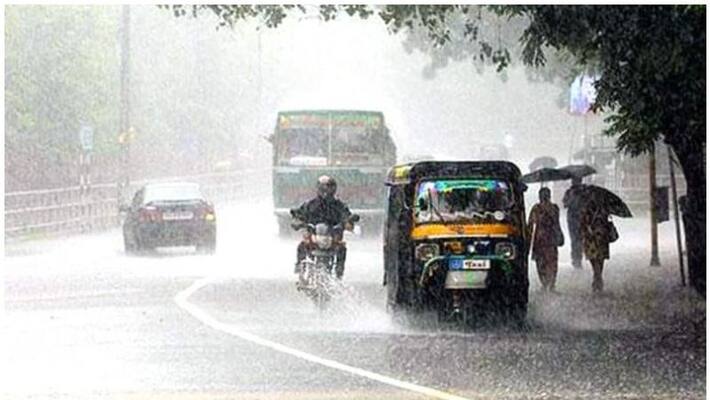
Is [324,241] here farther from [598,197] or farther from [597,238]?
[598,197]

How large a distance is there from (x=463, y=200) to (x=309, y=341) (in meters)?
2.19

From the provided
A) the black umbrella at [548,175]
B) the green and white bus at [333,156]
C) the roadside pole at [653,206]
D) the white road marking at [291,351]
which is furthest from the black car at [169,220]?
the black umbrella at [548,175]

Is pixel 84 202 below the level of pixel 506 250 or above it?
below

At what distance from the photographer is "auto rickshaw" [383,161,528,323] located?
671 inches

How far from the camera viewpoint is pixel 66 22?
31.7 m

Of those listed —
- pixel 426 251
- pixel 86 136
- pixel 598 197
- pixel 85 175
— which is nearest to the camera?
pixel 426 251

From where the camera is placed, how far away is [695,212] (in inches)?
811

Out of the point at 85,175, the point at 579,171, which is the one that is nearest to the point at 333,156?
the point at 579,171

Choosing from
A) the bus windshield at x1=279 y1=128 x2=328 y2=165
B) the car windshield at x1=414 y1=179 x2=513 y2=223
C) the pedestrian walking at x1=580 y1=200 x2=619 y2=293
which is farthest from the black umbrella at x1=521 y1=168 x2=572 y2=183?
the bus windshield at x1=279 y1=128 x2=328 y2=165

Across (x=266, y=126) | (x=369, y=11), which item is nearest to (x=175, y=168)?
(x=266, y=126)

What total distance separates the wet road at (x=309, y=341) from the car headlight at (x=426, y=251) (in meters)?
0.75

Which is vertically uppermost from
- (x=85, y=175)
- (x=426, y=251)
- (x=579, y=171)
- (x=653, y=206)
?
(x=579, y=171)

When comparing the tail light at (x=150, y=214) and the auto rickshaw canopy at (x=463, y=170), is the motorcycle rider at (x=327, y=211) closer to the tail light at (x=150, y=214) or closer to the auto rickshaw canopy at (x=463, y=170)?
the auto rickshaw canopy at (x=463, y=170)

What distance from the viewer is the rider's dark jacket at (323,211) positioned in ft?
58.6
